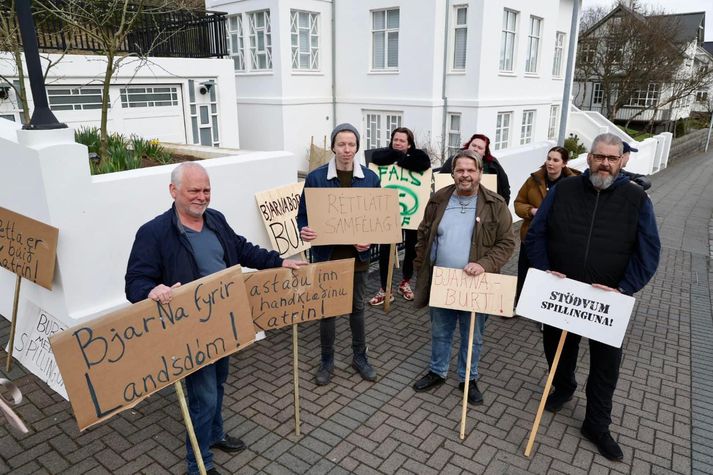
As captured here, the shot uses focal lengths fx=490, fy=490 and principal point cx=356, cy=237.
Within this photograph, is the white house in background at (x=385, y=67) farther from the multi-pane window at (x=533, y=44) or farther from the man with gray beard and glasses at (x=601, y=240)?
the man with gray beard and glasses at (x=601, y=240)

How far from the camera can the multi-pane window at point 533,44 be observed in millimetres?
18719

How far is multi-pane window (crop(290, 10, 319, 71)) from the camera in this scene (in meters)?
16.9

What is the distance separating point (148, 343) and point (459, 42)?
623 inches

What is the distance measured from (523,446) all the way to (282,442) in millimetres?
1832

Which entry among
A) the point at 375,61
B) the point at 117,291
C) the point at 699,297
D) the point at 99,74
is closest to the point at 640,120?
the point at 375,61

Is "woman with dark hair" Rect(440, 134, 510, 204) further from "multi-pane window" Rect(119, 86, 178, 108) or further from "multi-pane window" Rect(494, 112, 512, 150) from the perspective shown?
"multi-pane window" Rect(494, 112, 512, 150)

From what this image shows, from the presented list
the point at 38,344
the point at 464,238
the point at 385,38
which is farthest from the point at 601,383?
the point at 385,38

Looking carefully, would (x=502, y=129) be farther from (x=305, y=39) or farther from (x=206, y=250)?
(x=206, y=250)

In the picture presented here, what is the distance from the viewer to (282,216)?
231 inches

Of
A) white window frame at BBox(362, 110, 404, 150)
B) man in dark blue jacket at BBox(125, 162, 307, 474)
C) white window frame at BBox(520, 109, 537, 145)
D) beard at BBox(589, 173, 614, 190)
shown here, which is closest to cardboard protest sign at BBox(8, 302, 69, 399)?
man in dark blue jacket at BBox(125, 162, 307, 474)

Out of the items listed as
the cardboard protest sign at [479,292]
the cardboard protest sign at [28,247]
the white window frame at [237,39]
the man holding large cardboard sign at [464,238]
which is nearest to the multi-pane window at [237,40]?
the white window frame at [237,39]

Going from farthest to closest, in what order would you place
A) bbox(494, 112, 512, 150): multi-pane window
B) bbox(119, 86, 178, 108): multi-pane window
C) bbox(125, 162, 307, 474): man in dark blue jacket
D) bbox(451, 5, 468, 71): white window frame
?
bbox(494, 112, 512, 150): multi-pane window, bbox(451, 5, 468, 71): white window frame, bbox(119, 86, 178, 108): multi-pane window, bbox(125, 162, 307, 474): man in dark blue jacket

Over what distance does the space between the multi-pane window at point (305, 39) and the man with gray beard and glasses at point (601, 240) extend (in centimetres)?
1510

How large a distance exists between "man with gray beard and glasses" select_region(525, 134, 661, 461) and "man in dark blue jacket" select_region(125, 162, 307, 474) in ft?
7.73
